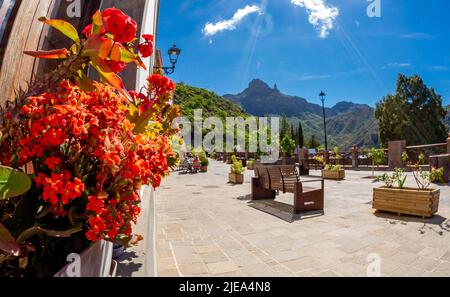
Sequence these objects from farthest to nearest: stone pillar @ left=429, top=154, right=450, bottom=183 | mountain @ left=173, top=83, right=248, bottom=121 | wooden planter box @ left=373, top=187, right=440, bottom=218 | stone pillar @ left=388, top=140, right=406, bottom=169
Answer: mountain @ left=173, top=83, right=248, bottom=121 < stone pillar @ left=388, top=140, right=406, bottom=169 < stone pillar @ left=429, top=154, right=450, bottom=183 < wooden planter box @ left=373, top=187, right=440, bottom=218

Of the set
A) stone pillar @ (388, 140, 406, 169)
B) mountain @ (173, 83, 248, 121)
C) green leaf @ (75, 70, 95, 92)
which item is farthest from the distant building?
mountain @ (173, 83, 248, 121)

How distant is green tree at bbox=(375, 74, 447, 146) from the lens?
127 feet

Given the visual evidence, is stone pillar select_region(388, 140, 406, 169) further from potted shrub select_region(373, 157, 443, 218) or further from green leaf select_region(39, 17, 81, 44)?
green leaf select_region(39, 17, 81, 44)

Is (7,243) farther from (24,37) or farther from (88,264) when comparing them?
(24,37)

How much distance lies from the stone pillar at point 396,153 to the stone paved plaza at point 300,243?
39.0 feet

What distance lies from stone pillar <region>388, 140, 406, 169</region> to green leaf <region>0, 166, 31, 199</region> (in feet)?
62.4

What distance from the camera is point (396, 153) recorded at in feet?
53.7

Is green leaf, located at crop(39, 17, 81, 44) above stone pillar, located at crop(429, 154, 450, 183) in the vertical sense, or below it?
above

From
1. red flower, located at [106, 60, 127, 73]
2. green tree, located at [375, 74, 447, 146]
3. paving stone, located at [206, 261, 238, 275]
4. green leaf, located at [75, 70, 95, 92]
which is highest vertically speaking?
green tree, located at [375, 74, 447, 146]

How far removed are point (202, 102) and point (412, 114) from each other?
170ft

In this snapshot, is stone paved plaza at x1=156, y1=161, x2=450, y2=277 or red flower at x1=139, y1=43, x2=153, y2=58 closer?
red flower at x1=139, y1=43, x2=153, y2=58

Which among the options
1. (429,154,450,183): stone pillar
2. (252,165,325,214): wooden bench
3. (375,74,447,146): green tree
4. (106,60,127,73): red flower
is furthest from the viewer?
(375,74,447,146): green tree
